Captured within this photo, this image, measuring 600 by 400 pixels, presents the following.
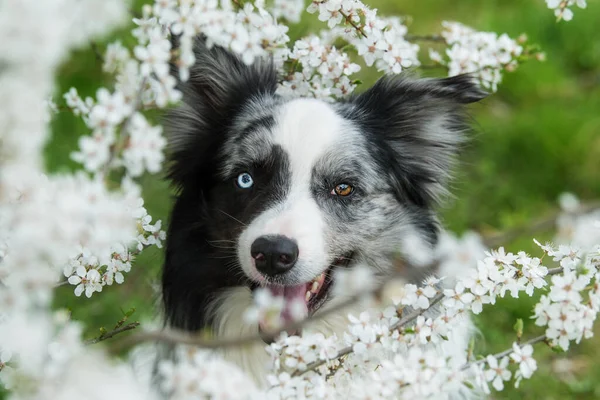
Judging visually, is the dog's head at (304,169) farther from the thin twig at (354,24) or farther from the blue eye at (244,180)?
the thin twig at (354,24)

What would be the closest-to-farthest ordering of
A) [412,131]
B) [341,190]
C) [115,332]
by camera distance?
[115,332] < [341,190] < [412,131]

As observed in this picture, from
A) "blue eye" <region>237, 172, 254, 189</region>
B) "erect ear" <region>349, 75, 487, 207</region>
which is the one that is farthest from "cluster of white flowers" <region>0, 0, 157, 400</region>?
"erect ear" <region>349, 75, 487, 207</region>

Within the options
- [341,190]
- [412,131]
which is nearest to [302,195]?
[341,190]

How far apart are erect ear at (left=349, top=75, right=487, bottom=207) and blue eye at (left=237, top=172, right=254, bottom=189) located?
0.56m

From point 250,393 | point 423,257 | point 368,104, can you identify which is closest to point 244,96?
point 368,104

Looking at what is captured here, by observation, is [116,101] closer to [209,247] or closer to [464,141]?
[209,247]

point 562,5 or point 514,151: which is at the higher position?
point 562,5

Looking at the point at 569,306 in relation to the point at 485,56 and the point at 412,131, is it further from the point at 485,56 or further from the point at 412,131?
the point at 485,56

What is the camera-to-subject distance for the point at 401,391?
2.26 metres

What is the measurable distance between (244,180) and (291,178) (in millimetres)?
261

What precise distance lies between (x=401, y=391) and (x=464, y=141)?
5.29 ft

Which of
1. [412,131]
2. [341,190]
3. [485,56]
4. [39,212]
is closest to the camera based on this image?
[39,212]

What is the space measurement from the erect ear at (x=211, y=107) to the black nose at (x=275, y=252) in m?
0.78

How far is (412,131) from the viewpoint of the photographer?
353 cm
